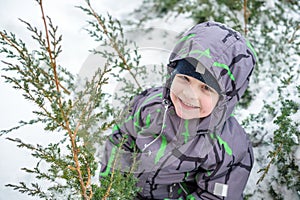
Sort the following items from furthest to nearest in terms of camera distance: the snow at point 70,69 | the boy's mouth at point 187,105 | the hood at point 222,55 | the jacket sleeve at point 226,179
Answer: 1. the snow at point 70,69
2. the jacket sleeve at point 226,179
3. the boy's mouth at point 187,105
4. the hood at point 222,55

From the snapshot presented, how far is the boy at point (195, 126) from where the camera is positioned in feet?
4.82

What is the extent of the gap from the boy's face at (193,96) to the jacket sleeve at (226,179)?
29cm

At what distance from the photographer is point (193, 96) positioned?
1.51 meters

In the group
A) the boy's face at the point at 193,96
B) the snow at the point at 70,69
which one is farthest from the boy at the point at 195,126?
the snow at the point at 70,69

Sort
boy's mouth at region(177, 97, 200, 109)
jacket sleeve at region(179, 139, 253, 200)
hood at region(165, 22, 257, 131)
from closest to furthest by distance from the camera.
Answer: hood at region(165, 22, 257, 131) < boy's mouth at region(177, 97, 200, 109) < jacket sleeve at region(179, 139, 253, 200)

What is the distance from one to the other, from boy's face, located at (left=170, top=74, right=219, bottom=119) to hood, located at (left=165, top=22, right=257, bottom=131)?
53 mm

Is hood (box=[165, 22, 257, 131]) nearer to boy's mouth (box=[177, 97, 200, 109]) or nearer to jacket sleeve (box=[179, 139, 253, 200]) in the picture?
boy's mouth (box=[177, 97, 200, 109])

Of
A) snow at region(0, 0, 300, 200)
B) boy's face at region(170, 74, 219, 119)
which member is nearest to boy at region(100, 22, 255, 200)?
boy's face at region(170, 74, 219, 119)

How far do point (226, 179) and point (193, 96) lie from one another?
481 mm

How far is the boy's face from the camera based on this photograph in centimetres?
150

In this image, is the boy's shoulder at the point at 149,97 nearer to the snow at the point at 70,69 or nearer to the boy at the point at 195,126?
the boy at the point at 195,126

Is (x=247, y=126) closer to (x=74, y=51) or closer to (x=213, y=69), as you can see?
(x=213, y=69)

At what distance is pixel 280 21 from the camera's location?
9.80 ft

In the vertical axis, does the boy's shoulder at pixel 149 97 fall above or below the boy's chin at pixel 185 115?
above
